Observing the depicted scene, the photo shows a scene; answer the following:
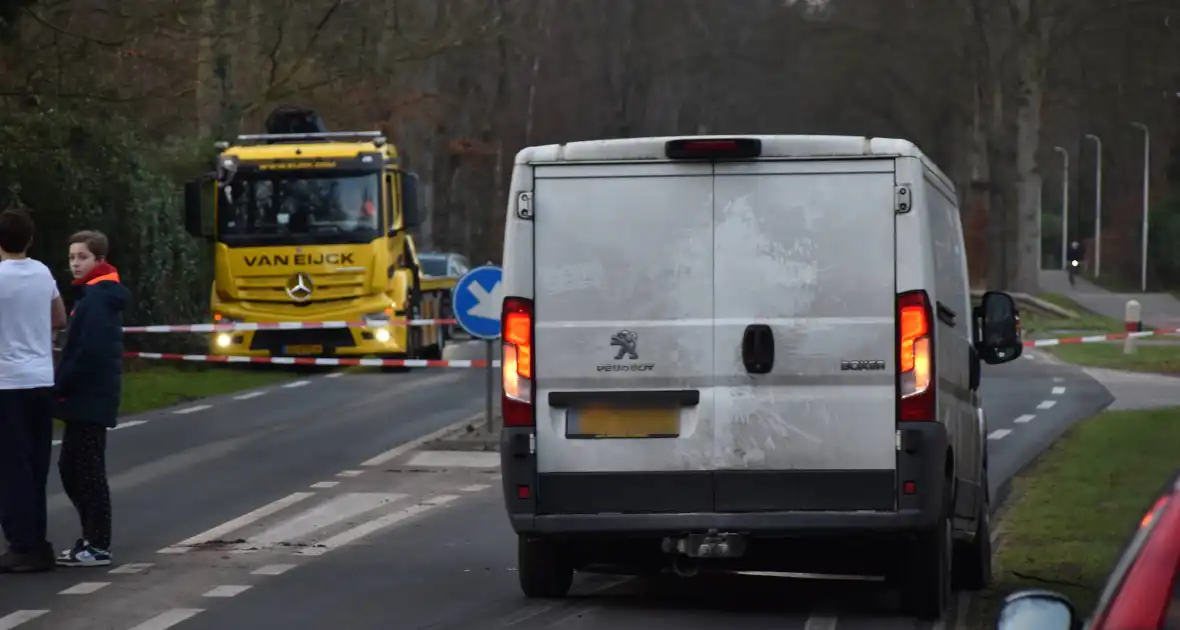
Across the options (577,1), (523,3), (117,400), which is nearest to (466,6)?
(523,3)

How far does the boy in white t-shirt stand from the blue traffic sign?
776cm

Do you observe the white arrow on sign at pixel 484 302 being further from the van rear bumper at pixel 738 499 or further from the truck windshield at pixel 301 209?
the truck windshield at pixel 301 209

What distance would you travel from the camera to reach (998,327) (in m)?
11.0

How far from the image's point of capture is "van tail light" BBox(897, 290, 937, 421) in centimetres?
938

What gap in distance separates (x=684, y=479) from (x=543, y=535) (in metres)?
0.63

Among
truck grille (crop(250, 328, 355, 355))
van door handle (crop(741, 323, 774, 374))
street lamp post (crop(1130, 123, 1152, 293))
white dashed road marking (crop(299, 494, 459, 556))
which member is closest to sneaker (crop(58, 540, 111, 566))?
white dashed road marking (crop(299, 494, 459, 556))

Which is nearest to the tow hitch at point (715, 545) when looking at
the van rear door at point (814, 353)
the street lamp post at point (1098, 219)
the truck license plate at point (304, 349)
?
the van rear door at point (814, 353)

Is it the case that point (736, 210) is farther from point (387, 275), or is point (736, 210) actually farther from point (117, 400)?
point (387, 275)

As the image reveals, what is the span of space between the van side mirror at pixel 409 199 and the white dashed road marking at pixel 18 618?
21.0 meters

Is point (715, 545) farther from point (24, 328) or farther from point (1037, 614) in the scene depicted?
point (1037, 614)

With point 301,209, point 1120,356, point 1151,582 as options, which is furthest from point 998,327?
point 1120,356

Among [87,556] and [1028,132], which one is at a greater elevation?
[1028,132]

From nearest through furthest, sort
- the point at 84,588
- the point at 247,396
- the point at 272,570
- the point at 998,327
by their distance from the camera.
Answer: the point at 84,588
the point at 998,327
the point at 272,570
the point at 247,396

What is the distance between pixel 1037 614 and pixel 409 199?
27.2 metres
